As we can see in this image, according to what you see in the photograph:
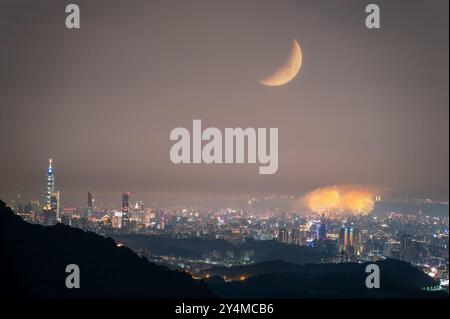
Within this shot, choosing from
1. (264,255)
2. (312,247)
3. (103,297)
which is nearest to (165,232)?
(264,255)

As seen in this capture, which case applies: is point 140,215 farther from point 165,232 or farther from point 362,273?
point 362,273

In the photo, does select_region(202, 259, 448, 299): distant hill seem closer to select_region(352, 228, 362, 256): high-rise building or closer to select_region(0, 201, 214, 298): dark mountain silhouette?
select_region(352, 228, 362, 256): high-rise building

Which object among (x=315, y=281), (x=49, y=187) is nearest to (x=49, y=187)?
(x=49, y=187)

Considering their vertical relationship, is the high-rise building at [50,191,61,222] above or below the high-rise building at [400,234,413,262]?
above

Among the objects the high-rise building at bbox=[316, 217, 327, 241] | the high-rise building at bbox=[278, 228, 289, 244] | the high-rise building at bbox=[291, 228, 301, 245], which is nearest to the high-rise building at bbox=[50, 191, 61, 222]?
the high-rise building at bbox=[278, 228, 289, 244]

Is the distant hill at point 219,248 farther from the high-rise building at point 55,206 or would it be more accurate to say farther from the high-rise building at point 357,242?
the high-rise building at point 55,206

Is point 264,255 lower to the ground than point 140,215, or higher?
lower
